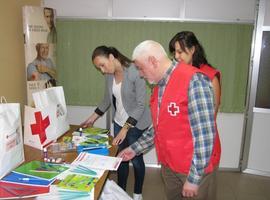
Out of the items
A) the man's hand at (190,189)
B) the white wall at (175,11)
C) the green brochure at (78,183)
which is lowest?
the man's hand at (190,189)

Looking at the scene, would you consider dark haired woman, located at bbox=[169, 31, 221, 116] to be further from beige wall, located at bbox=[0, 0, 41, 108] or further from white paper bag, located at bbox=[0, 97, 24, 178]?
beige wall, located at bbox=[0, 0, 41, 108]

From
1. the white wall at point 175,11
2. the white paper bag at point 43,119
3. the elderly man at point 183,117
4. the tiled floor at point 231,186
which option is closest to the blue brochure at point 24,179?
the white paper bag at point 43,119

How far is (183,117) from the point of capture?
1.23 meters

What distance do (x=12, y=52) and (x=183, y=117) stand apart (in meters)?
2.03

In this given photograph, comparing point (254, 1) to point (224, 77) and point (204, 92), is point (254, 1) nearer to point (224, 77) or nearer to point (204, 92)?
point (224, 77)

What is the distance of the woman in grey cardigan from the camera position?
1939 mm

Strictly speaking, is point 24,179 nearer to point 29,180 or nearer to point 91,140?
point 29,180

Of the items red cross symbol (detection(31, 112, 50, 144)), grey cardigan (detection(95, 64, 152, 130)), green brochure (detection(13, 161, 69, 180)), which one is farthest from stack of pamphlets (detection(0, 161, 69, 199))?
grey cardigan (detection(95, 64, 152, 130))

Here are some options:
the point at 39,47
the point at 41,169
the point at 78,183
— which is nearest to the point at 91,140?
the point at 41,169

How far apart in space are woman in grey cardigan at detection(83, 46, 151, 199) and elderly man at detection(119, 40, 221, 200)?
1.92ft

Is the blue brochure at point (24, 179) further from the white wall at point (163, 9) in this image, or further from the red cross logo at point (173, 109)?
the white wall at point (163, 9)

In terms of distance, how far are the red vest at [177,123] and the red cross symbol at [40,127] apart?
2.24 feet

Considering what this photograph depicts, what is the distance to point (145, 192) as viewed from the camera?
8.76 ft

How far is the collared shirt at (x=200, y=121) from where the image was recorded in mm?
1165
